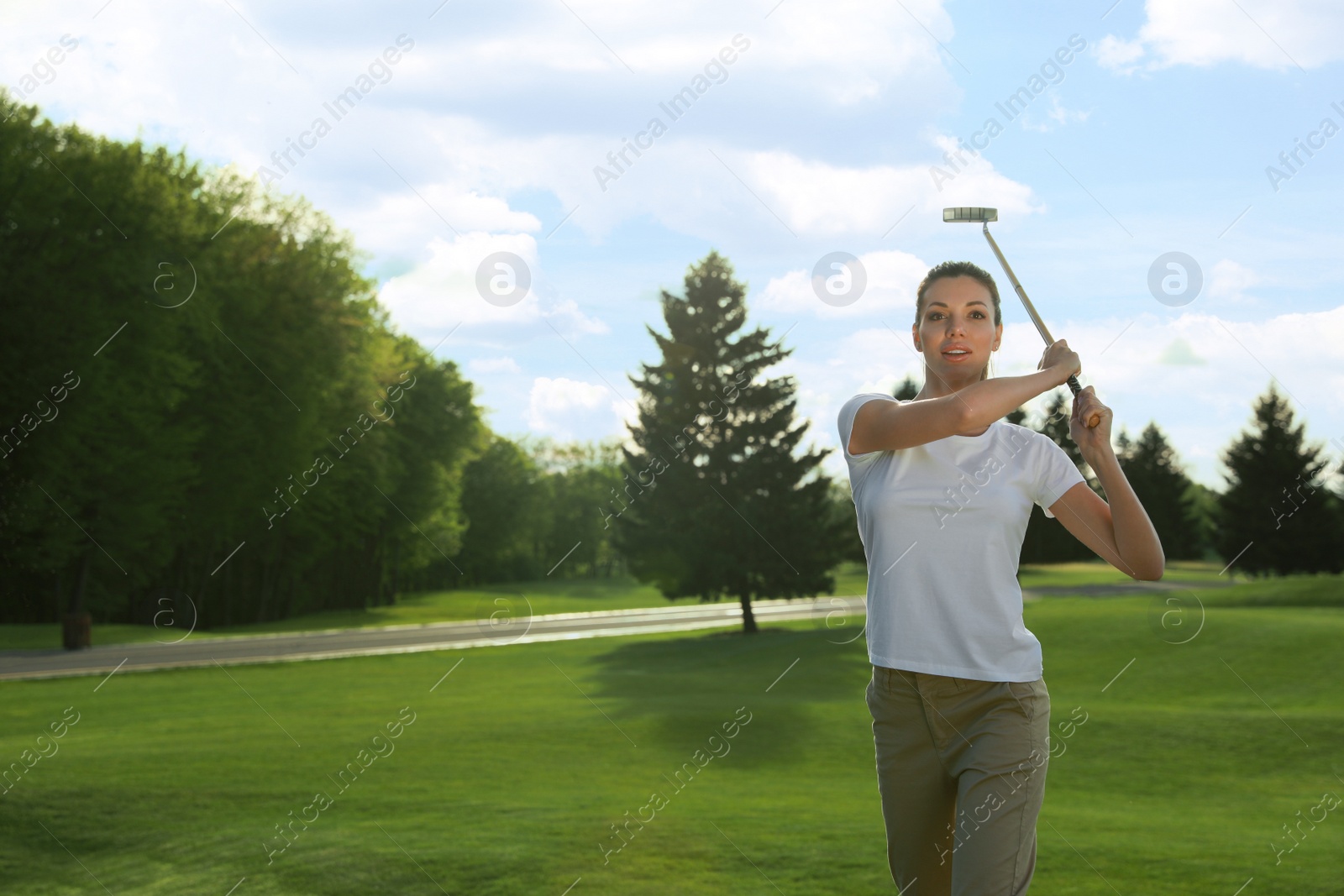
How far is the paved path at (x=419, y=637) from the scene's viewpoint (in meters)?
28.2

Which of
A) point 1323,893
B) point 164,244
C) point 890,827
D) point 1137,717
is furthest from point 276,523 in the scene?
point 890,827

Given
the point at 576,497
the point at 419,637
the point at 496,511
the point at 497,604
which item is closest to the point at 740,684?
the point at 419,637

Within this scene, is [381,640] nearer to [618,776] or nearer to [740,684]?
[740,684]

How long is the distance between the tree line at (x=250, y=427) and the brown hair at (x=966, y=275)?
30929mm

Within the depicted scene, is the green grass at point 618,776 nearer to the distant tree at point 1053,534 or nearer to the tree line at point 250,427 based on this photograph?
the tree line at point 250,427

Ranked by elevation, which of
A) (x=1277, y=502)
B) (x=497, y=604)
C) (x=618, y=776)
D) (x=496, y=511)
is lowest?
(x=497, y=604)

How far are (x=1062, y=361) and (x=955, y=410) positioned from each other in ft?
0.97

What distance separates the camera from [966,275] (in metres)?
3.08

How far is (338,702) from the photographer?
2188 centimetres

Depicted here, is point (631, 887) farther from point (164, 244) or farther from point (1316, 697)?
point (164, 244)

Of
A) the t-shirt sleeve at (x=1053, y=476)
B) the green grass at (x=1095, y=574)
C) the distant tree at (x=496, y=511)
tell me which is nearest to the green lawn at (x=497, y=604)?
the green grass at (x=1095, y=574)

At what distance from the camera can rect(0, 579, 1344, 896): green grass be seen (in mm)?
9266

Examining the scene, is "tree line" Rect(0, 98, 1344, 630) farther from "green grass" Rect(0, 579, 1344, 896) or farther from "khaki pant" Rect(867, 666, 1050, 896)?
"khaki pant" Rect(867, 666, 1050, 896)

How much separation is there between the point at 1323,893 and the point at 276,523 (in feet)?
143
